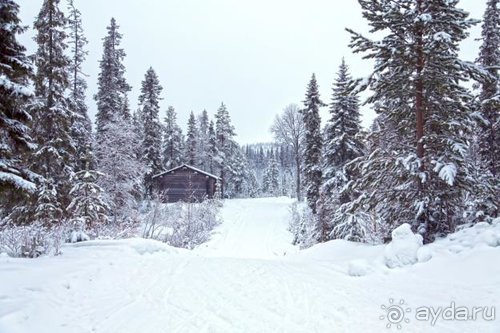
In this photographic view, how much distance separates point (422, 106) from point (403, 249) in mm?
4015

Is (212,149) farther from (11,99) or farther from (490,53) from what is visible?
(11,99)

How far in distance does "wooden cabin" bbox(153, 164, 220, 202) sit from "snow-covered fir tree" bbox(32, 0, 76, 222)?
20.6 m

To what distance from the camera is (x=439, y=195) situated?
8.66m

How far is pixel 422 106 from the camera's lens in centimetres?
898

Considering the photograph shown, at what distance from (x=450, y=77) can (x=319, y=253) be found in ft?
19.6

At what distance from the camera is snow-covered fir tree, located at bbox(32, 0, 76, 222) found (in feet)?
56.9

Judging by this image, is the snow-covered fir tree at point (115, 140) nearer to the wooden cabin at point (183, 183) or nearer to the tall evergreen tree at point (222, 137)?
the wooden cabin at point (183, 183)

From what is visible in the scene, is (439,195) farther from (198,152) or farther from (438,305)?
(198,152)

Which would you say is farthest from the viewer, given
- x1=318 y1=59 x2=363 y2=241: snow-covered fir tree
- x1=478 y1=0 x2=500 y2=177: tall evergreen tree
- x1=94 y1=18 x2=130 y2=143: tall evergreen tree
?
x1=94 y1=18 x2=130 y2=143: tall evergreen tree

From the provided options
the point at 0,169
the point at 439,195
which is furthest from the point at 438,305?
the point at 0,169

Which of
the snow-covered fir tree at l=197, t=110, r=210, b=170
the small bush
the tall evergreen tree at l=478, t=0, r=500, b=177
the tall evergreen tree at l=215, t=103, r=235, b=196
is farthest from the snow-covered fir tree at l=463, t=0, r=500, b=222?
the snow-covered fir tree at l=197, t=110, r=210, b=170

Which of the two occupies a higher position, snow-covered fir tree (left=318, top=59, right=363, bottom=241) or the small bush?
snow-covered fir tree (left=318, top=59, right=363, bottom=241)

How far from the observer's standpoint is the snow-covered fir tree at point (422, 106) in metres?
8.45

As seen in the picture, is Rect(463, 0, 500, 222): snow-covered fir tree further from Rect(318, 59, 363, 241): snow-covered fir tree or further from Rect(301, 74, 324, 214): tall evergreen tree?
Rect(301, 74, 324, 214): tall evergreen tree
